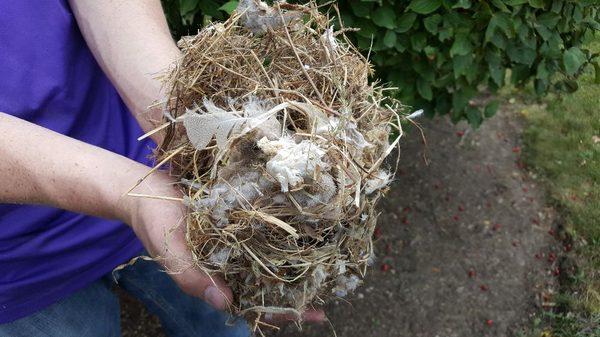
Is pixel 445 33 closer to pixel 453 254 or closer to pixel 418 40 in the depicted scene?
pixel 418 40

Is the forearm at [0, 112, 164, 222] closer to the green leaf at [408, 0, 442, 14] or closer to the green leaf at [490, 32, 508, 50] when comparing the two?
the green leaf at [408, 0, 442, 14]

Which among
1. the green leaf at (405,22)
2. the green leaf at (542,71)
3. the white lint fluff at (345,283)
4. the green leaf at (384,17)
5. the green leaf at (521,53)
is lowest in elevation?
the green leaf at (542,71)

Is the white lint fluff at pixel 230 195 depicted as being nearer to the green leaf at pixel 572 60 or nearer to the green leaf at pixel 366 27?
the green leaf at pixel 366 27

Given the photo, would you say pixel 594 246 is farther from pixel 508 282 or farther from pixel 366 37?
pixel 366 37

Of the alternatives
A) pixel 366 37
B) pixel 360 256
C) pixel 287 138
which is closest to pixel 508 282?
pixel 366 37

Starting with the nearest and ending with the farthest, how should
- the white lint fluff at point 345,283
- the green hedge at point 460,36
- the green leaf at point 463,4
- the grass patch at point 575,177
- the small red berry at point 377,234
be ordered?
the white lint fluff at point 345,283 → the green leaf at point 463,4 → the green hedge at point 460,36 → the grass patch at point 575,177 → the small red berry at point 377,234

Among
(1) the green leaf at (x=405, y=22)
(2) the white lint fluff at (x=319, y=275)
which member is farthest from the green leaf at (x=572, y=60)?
(2) the white lint fluff at (x=319, y=275)

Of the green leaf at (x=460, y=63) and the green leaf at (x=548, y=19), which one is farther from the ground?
the green leaf at (x=548, y=19)

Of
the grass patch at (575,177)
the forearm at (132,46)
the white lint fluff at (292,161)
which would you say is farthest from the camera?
the grass patch at (575,177)
